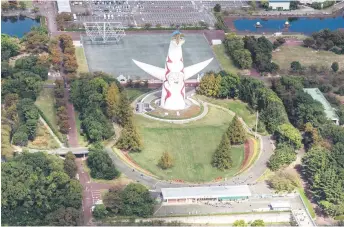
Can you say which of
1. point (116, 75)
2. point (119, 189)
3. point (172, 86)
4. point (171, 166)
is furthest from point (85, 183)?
point (116, 75)

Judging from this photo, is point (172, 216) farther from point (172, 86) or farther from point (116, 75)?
point (116, 75)

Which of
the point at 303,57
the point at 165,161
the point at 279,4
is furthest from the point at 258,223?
the point at 279,4

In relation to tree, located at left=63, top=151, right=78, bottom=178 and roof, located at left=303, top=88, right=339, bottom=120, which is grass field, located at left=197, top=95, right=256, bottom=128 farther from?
tree, located at left=63, top=151, right=78, bottom=178

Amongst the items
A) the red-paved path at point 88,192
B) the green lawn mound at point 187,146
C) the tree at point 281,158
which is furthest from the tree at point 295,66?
the red-paved path at point 88,192

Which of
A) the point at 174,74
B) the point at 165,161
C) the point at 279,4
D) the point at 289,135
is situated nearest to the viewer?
the point at 165,161

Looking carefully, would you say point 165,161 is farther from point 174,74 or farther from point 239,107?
point 239,107

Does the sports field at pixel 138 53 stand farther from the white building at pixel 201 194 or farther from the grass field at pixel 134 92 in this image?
the white building at pixel 201 194
